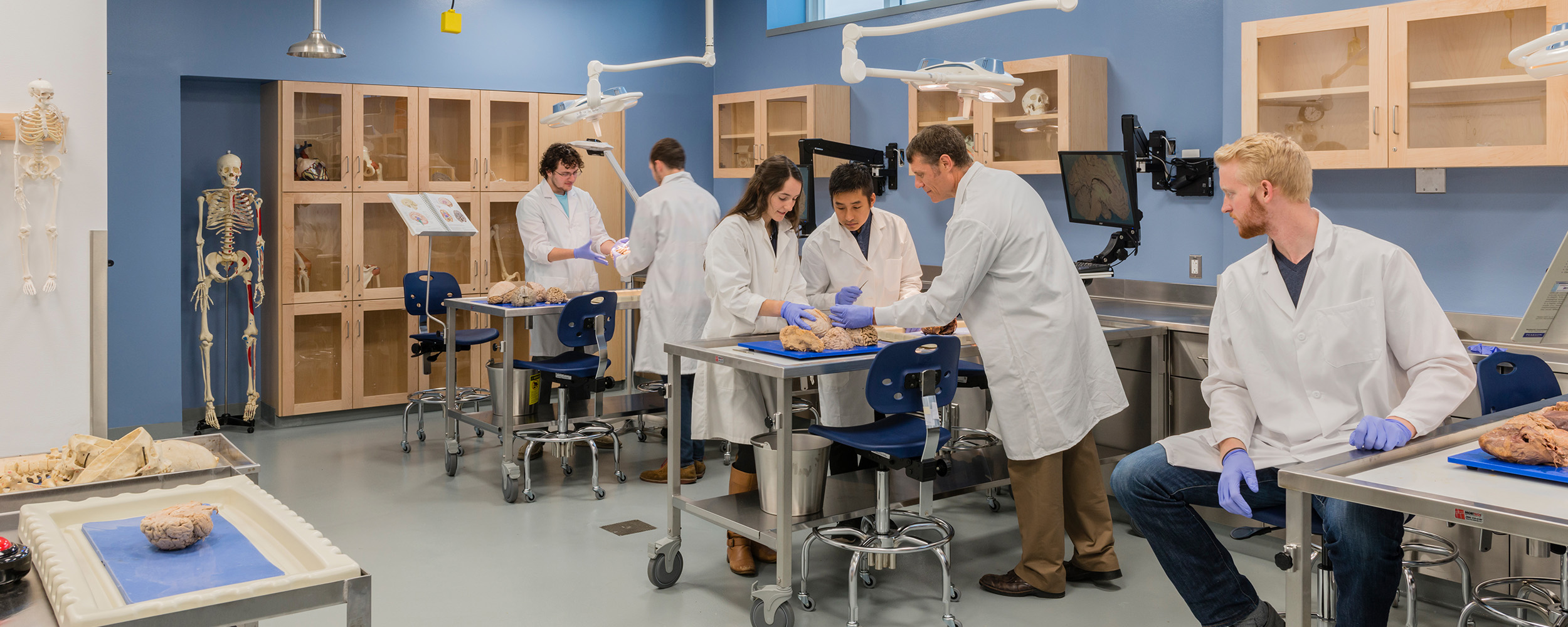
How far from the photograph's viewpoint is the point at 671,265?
193 inches

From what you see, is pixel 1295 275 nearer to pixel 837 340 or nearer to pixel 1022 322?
pixel 1022 322

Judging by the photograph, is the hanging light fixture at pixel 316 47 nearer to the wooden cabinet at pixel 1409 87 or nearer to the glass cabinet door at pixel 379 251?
the glass cabinet door at pixel 379 251

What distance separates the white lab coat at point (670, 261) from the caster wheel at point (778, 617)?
186 centimetres

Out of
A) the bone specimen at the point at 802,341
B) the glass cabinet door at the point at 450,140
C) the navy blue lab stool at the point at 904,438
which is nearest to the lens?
the navy blue lab stool at the point at 904,438

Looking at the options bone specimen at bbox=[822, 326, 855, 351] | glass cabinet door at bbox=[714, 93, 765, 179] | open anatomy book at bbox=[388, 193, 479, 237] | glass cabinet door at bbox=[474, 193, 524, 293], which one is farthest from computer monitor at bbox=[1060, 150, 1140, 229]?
glass cabinet door at bbox=[474, 193, 524, 293]

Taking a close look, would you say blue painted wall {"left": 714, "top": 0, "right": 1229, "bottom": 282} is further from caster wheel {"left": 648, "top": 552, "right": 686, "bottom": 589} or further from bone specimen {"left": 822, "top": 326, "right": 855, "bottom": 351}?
caster wheel {"left": 648, "top": 552, "right": 686, "bottom": 589}

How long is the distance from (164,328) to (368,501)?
7.00 ft

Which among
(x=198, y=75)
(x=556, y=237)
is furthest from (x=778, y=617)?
(x=198, y=75)

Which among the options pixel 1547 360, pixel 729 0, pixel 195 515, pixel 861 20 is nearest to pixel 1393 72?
pixel 1547 360

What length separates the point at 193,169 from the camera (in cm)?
627

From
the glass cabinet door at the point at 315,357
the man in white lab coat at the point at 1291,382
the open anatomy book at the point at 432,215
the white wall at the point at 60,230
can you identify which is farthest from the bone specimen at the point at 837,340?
the glass cabinet door at the point at 315,357

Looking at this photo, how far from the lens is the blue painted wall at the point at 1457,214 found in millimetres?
3793

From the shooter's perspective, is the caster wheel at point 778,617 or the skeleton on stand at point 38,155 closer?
the caster wheel at point 778,617

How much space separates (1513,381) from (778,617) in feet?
6.75
